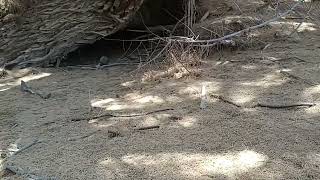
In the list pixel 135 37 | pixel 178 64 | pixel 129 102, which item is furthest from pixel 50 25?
pixel 129 102

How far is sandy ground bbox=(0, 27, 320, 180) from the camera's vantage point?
2.52 meters

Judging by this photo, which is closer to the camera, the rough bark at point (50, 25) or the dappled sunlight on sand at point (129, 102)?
the dappled sunlight on sand at point (129, 102)

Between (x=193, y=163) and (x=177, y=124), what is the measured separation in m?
0.64

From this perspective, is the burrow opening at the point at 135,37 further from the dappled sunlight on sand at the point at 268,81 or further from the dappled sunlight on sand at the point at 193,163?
the dappled sunlight on sand at the point at 193,163

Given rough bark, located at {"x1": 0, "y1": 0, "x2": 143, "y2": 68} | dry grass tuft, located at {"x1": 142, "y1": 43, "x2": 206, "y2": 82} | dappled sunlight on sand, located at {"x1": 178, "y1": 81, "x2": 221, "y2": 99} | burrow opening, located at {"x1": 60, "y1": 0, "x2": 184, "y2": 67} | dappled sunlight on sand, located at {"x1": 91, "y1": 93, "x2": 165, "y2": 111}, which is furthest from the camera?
burrow opening, located at {"x1": 60, "y1": 0, "x2": 184, "y2": 67}

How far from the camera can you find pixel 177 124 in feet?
10.3

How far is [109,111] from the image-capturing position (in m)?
3.55

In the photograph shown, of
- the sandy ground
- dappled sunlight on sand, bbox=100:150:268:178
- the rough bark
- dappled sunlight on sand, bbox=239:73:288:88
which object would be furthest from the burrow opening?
dappled sunlight on sand, bbox=100:150:268:178

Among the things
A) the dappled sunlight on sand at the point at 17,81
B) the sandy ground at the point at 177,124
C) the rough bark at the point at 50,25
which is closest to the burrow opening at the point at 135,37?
the rough bark at the point at 50,25

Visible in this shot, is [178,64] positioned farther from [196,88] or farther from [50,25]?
[50,25]

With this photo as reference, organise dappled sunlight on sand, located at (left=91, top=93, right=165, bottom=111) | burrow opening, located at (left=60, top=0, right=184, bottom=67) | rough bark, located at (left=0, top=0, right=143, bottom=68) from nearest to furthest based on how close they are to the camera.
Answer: dappled sunlight on sand, located at (left=91, top=93, right=165, bottom=111), rough bark, located at (left=0, top=0, right=143, bottom=68), burrow opening, located at (left=60, top=0, right=184, bottom=67)

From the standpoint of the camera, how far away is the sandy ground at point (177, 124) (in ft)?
8.26

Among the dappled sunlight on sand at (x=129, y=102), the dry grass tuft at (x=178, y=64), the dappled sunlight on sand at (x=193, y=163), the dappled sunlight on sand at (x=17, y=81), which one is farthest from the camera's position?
the dappled sunlight on sand at (x=17, y=81)

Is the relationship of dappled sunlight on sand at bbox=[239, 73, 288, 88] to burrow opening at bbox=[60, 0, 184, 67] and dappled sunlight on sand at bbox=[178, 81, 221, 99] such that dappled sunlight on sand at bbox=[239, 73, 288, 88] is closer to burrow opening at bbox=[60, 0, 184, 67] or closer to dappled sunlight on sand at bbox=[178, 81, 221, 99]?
dappled sunlight on sand at bbox=[178, 81, 221, 99]
